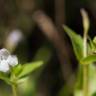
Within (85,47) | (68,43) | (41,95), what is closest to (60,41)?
(68,43)

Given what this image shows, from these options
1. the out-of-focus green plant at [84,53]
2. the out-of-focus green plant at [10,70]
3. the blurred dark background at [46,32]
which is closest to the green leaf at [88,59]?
the out-of-focus green plant at [84,53]

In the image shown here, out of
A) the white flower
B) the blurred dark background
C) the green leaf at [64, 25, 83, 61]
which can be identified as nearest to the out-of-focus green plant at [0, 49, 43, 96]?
the white flower

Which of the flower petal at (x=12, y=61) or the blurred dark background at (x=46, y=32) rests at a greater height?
the flower petal at (x=12, y=61)

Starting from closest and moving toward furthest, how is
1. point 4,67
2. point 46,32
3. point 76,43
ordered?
point 4,67 < point 76,43 < point 46,32

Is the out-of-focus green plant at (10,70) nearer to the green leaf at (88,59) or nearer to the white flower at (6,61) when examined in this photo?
the white flower at (6,61)

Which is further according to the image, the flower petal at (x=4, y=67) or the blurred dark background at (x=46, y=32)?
the blurred dark background at (x=46, y=32)

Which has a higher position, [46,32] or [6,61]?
[6,61]

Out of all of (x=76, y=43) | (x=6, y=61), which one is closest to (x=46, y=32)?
(x=76, y=43)

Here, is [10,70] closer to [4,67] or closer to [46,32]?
[4,67]

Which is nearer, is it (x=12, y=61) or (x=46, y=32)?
(x=12, y=61)
